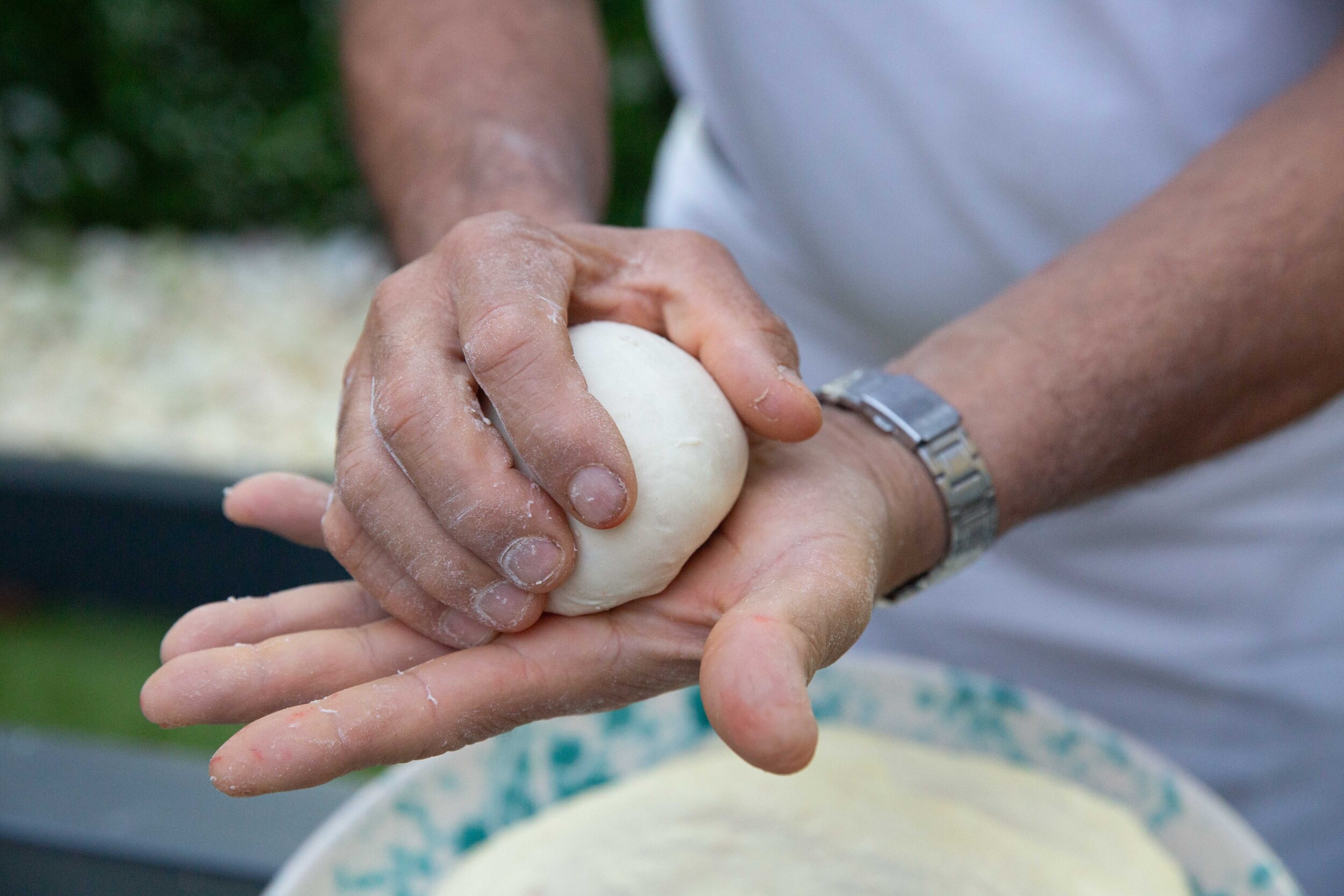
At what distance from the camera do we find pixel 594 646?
891mm

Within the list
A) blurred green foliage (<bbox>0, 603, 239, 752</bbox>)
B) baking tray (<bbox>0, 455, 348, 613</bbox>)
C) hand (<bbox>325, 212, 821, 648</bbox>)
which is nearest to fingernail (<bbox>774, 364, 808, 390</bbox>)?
hand (<bbox>325, 212, 821, 648</bbox>)

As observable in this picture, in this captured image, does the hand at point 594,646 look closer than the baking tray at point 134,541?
Yes

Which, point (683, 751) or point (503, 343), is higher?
point (503, 343)

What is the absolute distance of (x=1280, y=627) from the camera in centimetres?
154

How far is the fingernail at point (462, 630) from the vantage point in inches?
35.7

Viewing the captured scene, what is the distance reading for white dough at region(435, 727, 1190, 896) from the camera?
112cm

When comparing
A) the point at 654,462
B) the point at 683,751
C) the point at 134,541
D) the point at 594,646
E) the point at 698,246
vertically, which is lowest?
the point at 134,541

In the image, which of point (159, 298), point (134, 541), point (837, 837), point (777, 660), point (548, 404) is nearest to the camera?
point (777, 660)

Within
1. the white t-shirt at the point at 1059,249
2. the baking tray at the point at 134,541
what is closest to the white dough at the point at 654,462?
the white t-shirt at the point at 1059,249

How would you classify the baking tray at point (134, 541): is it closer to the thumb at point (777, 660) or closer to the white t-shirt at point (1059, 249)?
the white t-shirt at point (1059, 249)

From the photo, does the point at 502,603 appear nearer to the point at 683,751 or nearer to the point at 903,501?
the point at 903,501

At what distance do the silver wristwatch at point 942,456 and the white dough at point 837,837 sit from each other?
0.31 m

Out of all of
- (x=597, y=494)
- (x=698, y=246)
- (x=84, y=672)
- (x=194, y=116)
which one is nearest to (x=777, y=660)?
(x=597, y=494)

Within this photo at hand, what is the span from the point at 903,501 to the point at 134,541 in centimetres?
233
